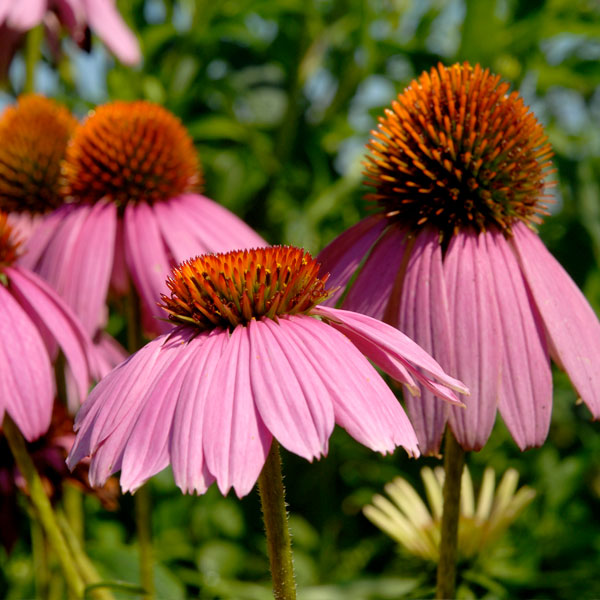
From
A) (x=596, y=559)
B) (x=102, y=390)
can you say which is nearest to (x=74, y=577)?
(x=102, y=390)

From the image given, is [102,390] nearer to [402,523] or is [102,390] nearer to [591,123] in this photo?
[402,523]

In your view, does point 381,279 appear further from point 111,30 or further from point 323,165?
point 323,165

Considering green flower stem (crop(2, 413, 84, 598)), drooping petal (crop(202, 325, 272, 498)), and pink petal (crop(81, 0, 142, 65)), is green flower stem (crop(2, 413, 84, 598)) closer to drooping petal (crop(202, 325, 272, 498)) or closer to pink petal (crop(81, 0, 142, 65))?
drooping petal (crop(202, 325, 272, 498))

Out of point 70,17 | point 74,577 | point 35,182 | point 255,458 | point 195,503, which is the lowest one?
point 195,503

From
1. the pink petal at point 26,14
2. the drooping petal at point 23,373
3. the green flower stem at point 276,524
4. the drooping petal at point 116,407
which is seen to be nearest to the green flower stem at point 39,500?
the drooping petal at point 23,373

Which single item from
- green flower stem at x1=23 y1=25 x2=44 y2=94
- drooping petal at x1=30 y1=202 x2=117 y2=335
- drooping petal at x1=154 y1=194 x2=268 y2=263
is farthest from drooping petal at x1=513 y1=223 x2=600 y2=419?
green flower stem at x1=23 y1=25 x2=44 y2=94

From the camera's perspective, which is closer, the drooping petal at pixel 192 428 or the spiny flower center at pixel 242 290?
the drooping petal at pixel 192 428

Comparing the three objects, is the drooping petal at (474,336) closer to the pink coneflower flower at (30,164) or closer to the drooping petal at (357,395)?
the drooping petal at (357,395)
